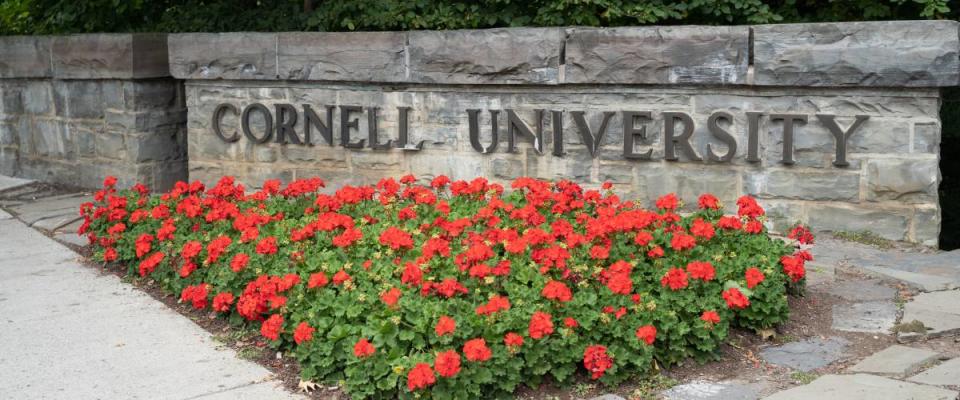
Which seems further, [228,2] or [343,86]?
[228,2]

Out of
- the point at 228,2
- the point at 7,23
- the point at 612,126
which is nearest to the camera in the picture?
the point at 612,126

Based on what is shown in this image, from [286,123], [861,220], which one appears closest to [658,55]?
[861,220]

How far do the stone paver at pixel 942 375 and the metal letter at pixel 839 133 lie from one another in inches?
83.9

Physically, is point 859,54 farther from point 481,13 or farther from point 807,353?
point 481,13

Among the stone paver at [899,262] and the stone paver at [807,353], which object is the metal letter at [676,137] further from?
the stone paver at [807,353]

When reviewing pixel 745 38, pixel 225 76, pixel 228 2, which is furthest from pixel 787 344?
pixel 228 2

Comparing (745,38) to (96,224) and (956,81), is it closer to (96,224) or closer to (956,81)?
(956,81)

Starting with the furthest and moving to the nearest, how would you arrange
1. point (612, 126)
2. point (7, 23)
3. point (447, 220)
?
point (7, 23) → point (612, 126) → point (447, 220)

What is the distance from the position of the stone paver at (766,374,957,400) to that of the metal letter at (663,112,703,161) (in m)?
2.66

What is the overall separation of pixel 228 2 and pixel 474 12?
2.54 meters

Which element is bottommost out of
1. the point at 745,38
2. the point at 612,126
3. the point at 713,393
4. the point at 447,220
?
the point at 713,393

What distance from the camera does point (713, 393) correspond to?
4043 mm

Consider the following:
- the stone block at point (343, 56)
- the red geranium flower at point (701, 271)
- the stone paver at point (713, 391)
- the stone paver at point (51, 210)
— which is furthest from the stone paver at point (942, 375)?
the stone paver at point (51, 210)

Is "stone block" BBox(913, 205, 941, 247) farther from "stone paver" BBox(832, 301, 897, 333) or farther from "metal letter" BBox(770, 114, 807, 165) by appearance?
"stone paver" BBox(832, 301, 897, 333)
